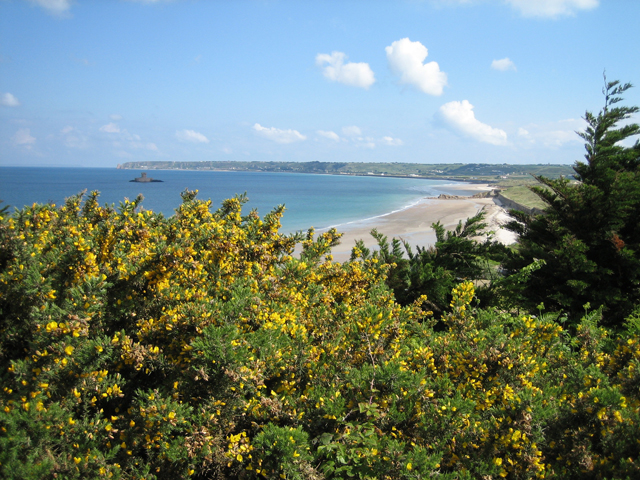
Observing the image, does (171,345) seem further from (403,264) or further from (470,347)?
(403,264)

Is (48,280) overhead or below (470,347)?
overhead

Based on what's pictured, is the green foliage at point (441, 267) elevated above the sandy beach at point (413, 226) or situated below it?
above

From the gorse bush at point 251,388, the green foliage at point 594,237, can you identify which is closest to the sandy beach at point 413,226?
the green foliage at point 594,237

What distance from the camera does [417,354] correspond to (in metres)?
3.54

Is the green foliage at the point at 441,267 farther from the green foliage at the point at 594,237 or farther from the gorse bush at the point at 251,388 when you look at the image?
the gorse bush at the point at 251,388

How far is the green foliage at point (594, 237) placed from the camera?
7980 millimetres

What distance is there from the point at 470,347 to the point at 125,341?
287 cm

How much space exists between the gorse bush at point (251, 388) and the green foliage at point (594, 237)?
493 centimetres

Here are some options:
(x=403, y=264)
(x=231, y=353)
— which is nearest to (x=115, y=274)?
(x=231, y=353)

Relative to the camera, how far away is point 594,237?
8.54m

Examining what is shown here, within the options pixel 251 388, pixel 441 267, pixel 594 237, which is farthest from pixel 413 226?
pixel 251 388

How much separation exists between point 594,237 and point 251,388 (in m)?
8.79

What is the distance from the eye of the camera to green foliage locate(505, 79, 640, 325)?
26.2ft

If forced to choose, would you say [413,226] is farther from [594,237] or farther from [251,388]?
[251,388]
